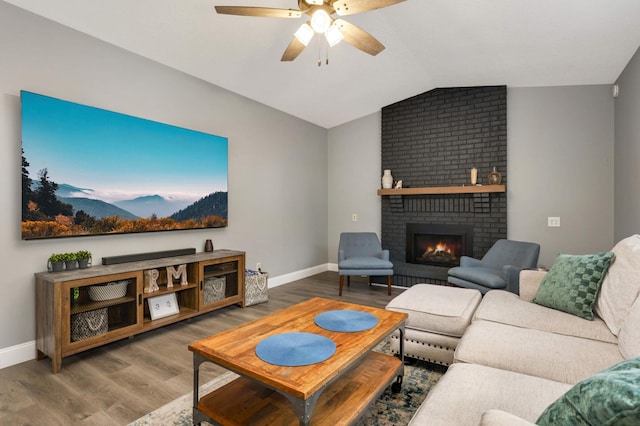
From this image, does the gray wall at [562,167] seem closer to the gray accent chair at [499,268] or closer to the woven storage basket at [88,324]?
the gray accent chair at [499,268]

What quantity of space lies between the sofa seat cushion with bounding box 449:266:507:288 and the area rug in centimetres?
147

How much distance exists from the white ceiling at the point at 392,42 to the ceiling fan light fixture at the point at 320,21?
76 centimetres

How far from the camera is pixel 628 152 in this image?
11.0 ft

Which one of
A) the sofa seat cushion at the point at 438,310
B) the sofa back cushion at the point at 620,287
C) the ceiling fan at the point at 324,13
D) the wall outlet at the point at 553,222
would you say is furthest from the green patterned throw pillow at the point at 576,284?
the wall outlet at the point at 553,222

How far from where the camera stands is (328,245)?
596cm

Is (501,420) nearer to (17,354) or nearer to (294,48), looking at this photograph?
(294,48)

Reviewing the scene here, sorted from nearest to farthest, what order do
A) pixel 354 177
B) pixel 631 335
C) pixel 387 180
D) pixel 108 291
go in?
pixel 631 335
pixel 108 291
pixel 387 180
pixel 354 177

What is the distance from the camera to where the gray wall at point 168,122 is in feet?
7.97

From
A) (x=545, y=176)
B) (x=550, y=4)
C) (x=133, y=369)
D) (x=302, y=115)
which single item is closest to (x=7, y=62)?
(x=133, y=369)

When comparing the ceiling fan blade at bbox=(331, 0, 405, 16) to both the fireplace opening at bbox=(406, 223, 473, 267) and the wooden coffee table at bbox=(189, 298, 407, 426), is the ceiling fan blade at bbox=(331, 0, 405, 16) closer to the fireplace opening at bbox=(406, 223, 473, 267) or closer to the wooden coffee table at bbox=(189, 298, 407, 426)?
the wooden coffee table at bbox=(189, 298, 407, 426)

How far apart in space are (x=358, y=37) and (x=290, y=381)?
2.32m

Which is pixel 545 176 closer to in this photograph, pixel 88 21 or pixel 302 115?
pixel 302 115

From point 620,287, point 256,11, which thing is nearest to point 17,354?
point 256,11

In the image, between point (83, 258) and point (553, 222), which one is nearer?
point (83, 258)
